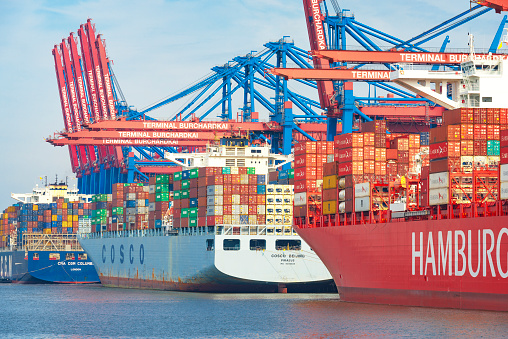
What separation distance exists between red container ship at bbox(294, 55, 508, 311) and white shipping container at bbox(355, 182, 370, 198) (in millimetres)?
58

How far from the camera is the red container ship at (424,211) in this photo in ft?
122

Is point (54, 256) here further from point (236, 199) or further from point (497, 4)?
point (497, 4)

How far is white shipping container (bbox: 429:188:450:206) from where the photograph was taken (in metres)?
39.2

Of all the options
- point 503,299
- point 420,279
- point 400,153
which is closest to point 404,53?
point 400,153

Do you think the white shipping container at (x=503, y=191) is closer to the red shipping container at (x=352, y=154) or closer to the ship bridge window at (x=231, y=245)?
the red shipping container at (x=352, y=154)

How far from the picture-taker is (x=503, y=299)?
118ft

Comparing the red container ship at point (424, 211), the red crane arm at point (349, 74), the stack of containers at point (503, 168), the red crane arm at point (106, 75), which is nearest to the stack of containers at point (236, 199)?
the red container ship at point (424, 211)

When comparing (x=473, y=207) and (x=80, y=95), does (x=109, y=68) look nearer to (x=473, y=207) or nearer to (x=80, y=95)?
(x=80, y=95)

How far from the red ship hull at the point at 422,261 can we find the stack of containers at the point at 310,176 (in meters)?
1.54

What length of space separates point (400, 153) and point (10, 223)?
59.0 m

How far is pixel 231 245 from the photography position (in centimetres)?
5688

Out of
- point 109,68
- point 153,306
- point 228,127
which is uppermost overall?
point 109,68

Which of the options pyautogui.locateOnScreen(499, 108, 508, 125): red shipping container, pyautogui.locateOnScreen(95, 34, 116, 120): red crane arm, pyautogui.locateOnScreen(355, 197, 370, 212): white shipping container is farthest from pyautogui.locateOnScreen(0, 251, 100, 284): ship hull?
pyautogui.locateOnScreen(499, 108, 508, 125): red shipping container

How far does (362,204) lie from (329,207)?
11.5 feet
